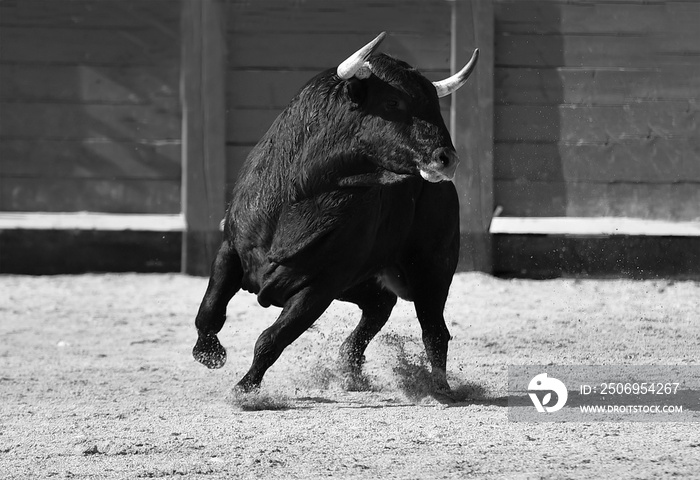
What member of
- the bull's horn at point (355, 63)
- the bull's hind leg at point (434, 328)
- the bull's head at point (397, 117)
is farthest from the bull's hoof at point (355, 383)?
the bull's horn at point (355, 63)

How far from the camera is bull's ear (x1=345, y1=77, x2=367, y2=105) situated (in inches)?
197

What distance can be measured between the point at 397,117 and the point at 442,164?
→ 287 millimetres

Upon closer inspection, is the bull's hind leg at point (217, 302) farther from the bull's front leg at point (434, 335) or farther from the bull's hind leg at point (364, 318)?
the bull's front leg at point (434, 335)

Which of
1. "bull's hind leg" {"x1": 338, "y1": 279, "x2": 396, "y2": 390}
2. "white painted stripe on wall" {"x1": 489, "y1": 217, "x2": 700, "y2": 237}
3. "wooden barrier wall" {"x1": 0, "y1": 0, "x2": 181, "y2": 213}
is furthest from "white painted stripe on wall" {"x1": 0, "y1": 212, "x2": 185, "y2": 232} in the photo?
"bull's hind leg" {"x1": 338, "y1": 279, "x2": 396, "y2": 390}

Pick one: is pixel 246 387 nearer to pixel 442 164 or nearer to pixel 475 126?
pixel 442 164

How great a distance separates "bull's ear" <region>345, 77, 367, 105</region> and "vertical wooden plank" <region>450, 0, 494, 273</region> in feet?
13.4

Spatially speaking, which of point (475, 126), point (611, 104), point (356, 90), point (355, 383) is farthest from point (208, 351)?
point (611, 104)

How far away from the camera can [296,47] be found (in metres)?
9.17

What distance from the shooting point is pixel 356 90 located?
5012 millimetres

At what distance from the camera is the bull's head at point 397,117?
485 cm

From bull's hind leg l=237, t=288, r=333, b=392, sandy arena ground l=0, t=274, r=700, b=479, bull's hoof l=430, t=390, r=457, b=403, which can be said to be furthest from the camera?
bull's hoof l=430, t=390, r=457, b=403

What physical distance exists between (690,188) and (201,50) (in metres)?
3.63

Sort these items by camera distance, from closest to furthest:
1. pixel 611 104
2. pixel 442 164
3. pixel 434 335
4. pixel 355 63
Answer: pixel 442 164 → pixel 355 63 → pixel 434 335 → pixel 611 104

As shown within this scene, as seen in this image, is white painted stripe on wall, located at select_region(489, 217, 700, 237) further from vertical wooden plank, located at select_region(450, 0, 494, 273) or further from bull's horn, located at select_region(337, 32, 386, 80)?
bull's horn, located at select_region(337, 32, 386, 80)
